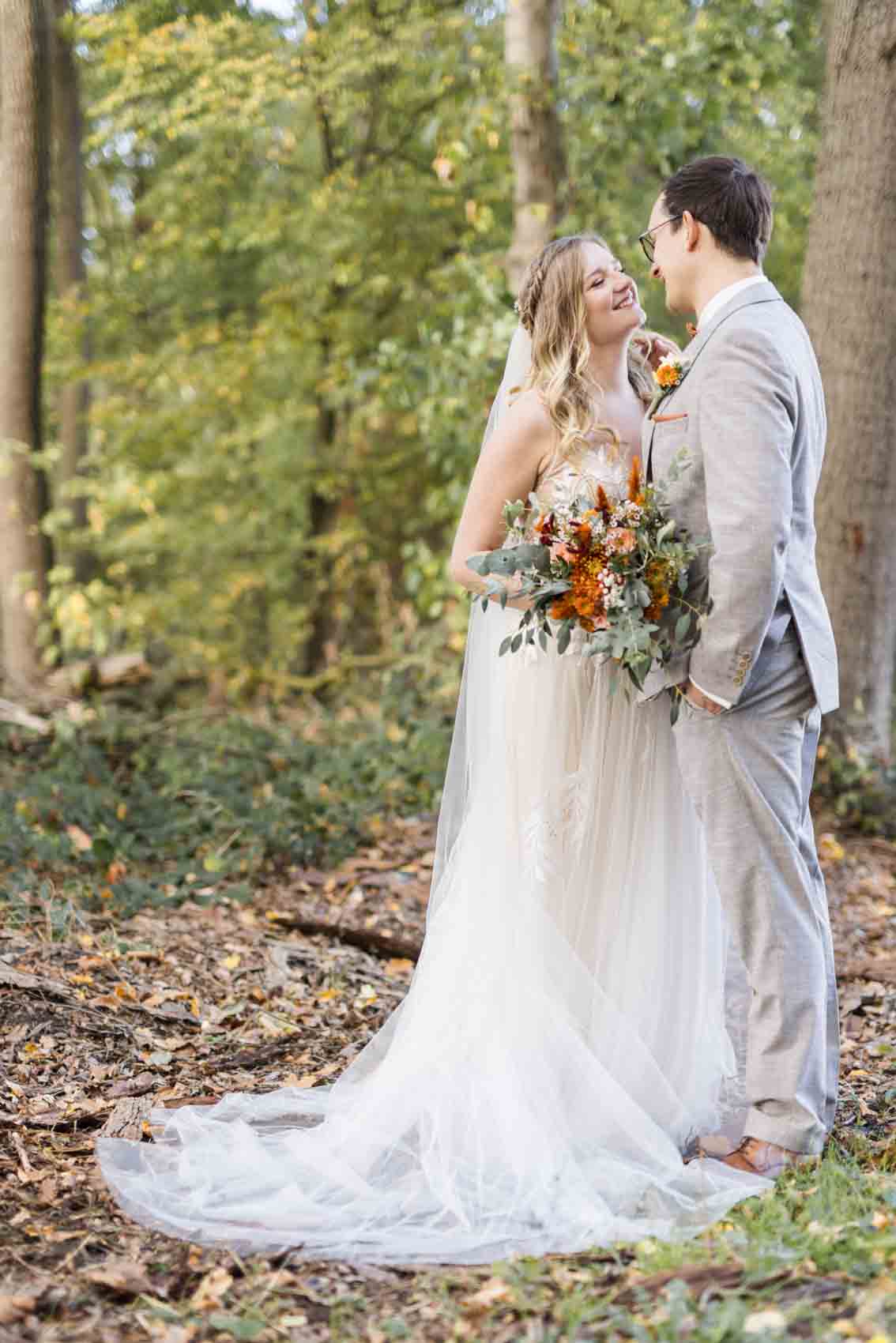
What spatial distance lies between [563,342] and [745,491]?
81 centimetres

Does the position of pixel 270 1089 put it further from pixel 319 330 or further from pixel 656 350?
pixel 319 330

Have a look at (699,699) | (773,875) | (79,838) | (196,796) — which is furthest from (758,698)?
(196,796)

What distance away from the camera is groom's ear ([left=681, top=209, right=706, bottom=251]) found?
3094 millimetres

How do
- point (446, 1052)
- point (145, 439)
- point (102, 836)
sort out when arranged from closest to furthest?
point (446, 1052) → point (102, 836) → point (145, 439)

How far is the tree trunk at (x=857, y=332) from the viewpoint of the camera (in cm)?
596

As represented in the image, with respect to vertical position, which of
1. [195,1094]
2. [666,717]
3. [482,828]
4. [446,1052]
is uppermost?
[666,717]

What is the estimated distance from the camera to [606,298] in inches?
133

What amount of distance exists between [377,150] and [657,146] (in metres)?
4.22

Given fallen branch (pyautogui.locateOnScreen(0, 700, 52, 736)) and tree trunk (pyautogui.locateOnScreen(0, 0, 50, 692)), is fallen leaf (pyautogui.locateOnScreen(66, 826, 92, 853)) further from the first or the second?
tree trunk (pyautogui.locateOnScreen(0, 0, 50, 692))

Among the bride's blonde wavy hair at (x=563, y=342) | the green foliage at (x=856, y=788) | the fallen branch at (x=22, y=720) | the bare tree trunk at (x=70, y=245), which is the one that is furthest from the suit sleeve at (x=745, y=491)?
the bare tree trunk at (x=70, y=245)

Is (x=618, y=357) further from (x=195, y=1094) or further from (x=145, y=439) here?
(x=145, y=439)

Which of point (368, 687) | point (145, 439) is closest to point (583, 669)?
point (368, 687)

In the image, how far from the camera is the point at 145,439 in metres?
11.5

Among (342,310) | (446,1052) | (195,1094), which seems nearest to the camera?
(446,1052)
